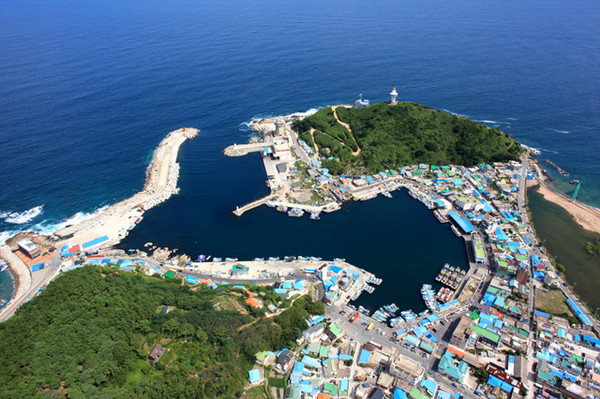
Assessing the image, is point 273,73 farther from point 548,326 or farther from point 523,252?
point 548,326

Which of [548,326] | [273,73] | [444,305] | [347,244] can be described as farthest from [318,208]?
[273,73]

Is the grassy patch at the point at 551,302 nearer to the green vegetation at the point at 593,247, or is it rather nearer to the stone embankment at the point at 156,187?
the green vegetation at the point at 593,247

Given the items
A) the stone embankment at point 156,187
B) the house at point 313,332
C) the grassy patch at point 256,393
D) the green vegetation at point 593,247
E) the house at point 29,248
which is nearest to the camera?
the grassy patch at point 256,393

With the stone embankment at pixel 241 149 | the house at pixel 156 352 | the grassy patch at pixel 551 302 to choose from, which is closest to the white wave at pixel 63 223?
the stone embankment at pixel 241 149

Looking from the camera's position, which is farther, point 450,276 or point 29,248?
point 29,248

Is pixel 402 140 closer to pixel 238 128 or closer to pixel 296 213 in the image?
pixel 296 213

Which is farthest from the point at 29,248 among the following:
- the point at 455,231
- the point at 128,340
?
the point at 455,231
